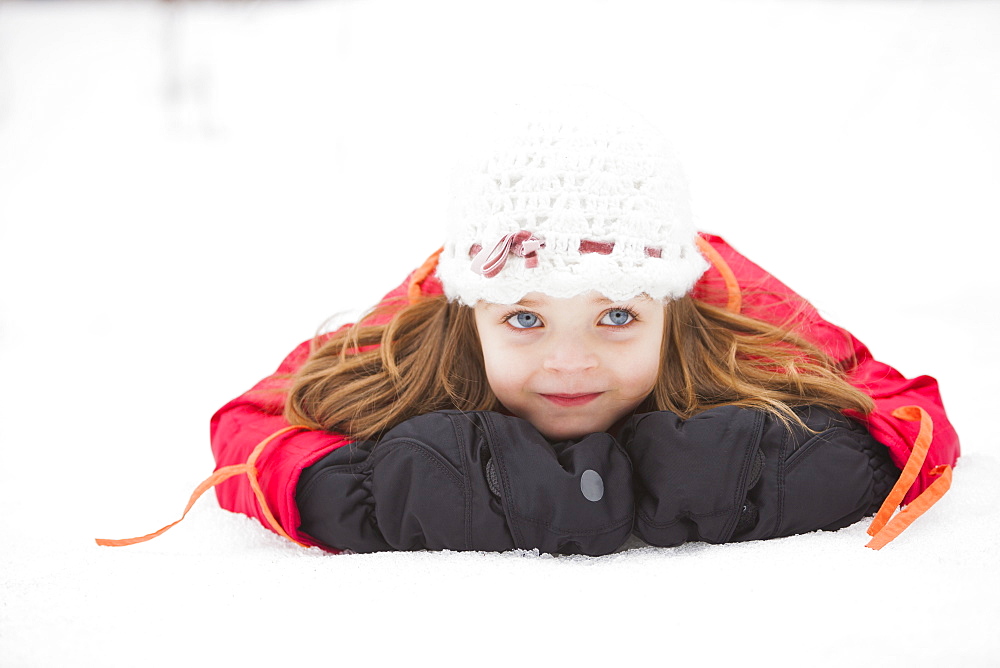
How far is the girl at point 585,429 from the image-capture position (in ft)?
3.04

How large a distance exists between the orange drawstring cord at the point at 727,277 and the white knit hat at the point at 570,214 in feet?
0.98

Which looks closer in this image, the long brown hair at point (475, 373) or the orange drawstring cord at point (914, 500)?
the orange drawstring cord at point (914, 500)

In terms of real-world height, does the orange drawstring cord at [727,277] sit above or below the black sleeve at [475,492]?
above

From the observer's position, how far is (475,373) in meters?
1.17

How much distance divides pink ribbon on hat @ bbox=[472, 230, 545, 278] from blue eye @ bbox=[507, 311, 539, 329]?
0.07 m

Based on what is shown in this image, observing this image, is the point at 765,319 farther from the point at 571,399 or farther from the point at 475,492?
the point at 475,492

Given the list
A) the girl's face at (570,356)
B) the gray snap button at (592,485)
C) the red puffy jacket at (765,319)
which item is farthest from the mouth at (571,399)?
the red puffy jacket at (765,319)

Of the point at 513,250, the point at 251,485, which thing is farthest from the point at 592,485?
the point at 251,485

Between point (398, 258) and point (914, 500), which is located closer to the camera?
point (914, 500)

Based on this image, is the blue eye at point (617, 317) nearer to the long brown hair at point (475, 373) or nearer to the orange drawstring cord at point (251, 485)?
the long brown hair at point (475, 373)

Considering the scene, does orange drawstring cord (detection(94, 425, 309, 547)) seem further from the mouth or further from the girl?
the mouth

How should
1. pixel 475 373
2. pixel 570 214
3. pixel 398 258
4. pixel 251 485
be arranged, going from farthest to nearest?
pixel 398 258 → pixel 475 373 → pixel 251 485 → pixel 570 214

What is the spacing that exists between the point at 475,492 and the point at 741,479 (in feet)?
0.92

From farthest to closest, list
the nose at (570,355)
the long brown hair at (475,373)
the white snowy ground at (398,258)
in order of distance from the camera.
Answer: the long brown hair at (475,373), the nose at (570,355), the white snowy ground at (398,258)
